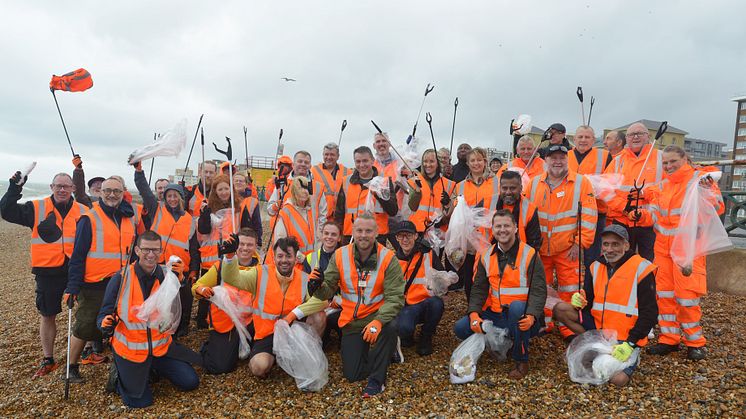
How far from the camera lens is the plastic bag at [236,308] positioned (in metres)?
4.30

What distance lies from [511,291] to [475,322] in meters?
0.46

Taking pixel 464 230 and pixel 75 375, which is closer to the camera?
pixel 75 375

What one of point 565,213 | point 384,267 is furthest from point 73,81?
point 565,213

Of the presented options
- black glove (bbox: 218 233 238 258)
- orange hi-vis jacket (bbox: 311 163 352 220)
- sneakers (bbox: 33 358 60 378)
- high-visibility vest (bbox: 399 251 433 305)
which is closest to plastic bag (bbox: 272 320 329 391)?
black glove (bbox: 218 233 238 258)

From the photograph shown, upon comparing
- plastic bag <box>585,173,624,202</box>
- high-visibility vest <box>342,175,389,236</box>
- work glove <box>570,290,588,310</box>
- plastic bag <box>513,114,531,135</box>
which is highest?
plastic bag <box>513,114,531,135</box>

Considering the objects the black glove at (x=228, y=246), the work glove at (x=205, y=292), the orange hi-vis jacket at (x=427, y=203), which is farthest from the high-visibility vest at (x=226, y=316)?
the orange hi-vis jacket at (x=427, y=203)

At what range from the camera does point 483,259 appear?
172 inches

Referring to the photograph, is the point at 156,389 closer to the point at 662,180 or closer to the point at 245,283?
the point at 245,283

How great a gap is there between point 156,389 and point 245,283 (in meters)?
1.31

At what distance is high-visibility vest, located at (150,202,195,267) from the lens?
17.0 ft

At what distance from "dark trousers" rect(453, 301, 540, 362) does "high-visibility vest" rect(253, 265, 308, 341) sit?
1661 millimetres

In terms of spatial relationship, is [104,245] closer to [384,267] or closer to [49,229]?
[49,229]

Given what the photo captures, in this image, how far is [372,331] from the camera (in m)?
3.96

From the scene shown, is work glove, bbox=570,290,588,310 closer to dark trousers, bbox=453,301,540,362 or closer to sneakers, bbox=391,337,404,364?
dark trousers, bbox=453,301,540,362
